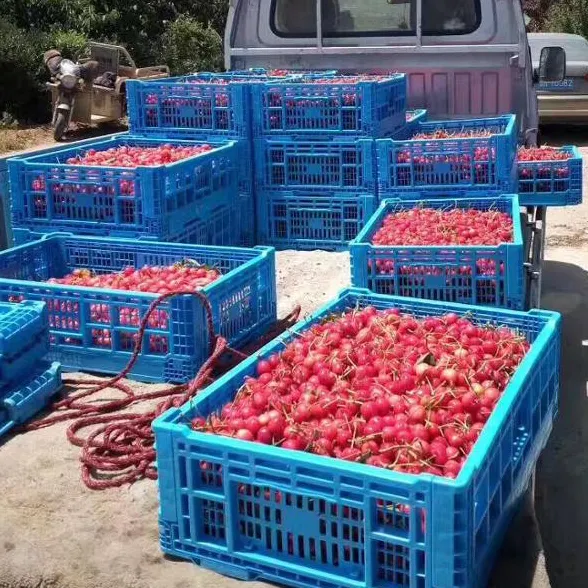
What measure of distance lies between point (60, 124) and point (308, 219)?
12.1 m

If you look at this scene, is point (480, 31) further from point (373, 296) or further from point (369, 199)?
point (373, 296)

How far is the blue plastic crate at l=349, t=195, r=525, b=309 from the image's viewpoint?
491cm

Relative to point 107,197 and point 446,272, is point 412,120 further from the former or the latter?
point 446,272

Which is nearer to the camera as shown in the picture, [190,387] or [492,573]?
[492,573]

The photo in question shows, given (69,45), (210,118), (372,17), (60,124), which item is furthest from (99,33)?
(210,118)

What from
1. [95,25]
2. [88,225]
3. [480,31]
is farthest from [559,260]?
[95,25]

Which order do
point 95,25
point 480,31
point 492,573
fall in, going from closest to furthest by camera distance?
point 492,573 → point 480,31 → point 95,25

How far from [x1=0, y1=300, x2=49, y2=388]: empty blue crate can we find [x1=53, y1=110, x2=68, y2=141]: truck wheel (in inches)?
567

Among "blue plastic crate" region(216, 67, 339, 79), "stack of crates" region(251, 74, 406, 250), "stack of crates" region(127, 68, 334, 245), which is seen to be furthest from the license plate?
"stack of crates" region(127, 68, 334, 245)

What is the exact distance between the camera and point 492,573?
304 cm

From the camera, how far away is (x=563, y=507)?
17.1 ft

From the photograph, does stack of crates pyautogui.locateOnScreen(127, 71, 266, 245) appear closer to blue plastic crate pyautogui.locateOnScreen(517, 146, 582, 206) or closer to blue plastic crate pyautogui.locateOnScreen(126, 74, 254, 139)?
blue plastic crate pyautogui.locateOnScreen(126, 74, 254, 139)

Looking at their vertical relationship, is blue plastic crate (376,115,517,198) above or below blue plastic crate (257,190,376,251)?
above

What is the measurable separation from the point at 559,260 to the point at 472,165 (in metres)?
3.66
